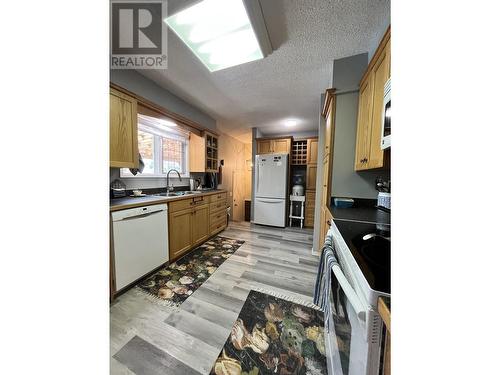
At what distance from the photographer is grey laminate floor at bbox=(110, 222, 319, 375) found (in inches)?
39.9

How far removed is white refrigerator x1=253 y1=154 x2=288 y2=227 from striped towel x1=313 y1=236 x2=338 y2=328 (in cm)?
255

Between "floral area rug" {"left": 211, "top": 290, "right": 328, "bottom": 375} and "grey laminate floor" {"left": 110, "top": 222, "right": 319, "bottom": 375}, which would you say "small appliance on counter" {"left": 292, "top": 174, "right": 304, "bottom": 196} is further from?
"floral area rug" {"left": 211, "top": 290, "right": 328, "bottom": 375}

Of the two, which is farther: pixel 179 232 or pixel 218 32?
pixel 179 232

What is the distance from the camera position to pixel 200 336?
1.17 m

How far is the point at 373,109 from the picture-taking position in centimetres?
129

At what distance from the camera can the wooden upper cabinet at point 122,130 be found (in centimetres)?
163

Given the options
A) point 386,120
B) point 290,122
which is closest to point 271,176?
point 290,122

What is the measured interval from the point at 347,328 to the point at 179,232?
79.0 inches

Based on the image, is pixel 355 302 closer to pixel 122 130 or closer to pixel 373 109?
pixel 373 109

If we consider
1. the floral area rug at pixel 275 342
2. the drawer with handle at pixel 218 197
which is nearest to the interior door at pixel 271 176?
the drawer with handle at pixel 218 197
